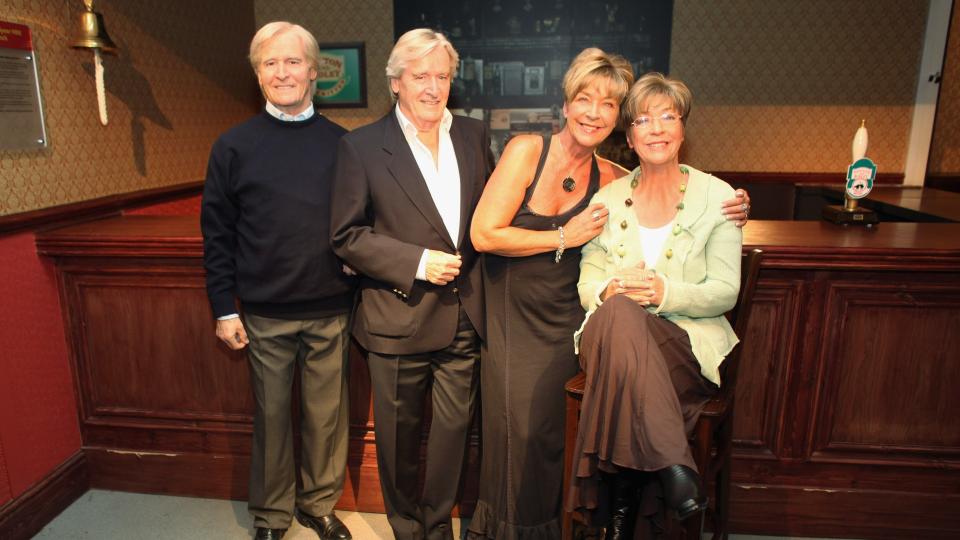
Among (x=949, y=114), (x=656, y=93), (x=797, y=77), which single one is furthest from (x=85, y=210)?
(x=949, y=114)

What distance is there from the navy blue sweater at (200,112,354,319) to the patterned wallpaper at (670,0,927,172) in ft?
13.5

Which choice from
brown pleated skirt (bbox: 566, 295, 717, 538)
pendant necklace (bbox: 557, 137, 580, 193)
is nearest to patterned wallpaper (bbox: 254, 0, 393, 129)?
pendant necklace (bbox: 557, 137, 580, 193)

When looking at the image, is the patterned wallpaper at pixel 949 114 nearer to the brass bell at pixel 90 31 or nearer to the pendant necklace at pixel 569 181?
the pendant necklace at pixel 569 181

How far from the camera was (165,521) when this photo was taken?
2436mm

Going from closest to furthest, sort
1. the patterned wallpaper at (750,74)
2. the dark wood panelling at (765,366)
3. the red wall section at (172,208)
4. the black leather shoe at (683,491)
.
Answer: the black leather shoe at (683,491) < the dark wood panelling at (765,366) < the red wall section at (172,208) < the patterned wallpaper at (750,74)

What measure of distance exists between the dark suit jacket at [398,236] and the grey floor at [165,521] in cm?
88

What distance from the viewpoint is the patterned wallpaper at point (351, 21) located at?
17.7 ft

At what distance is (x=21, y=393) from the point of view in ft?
7.56

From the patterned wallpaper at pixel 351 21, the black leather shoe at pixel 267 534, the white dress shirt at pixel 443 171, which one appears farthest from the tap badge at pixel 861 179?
the patterned wallpaper at pixel 351 21

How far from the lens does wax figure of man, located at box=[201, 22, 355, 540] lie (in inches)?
76.2

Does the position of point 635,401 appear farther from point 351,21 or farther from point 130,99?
point 351,21

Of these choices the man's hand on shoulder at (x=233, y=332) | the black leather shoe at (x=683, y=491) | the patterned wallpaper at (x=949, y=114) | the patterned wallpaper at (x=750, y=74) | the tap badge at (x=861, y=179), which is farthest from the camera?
the patterned wallpaper at (x=949, y=114)

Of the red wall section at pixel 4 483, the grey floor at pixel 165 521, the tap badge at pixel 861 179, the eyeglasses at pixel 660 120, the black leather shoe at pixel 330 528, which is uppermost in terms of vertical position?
the eyeglasses at pixel 660 120

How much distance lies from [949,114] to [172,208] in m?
5.31
